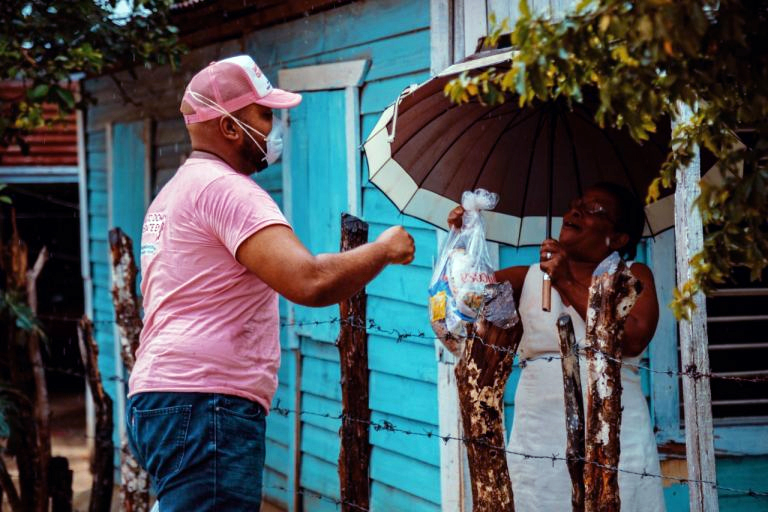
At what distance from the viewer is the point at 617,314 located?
2.99 metres

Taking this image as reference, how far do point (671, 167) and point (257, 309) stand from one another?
4.08 ft

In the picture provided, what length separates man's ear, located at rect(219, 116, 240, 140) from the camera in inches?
122

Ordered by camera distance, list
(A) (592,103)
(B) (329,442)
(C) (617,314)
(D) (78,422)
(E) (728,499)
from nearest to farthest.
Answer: (C) (617,314), (A) (592,103), (E) (728,499), (B) (329,442), (D) (78,422)

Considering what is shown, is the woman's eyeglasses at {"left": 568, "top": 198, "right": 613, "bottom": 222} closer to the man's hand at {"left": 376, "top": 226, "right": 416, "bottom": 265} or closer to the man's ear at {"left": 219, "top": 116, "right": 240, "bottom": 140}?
the man's hand at {"left": 376, "top": 226, "right": 416, "bottom": 265}

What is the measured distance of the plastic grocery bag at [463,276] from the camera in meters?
3.43

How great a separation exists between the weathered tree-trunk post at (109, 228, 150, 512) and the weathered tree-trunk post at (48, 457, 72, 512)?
3.89ft

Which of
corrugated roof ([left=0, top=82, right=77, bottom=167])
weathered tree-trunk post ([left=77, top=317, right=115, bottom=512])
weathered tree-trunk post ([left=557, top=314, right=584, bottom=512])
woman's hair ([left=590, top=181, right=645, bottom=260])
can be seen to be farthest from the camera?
corrugated roof ([left=0, top=82, right=77, bottom=167])

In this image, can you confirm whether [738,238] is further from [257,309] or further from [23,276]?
[23,276]

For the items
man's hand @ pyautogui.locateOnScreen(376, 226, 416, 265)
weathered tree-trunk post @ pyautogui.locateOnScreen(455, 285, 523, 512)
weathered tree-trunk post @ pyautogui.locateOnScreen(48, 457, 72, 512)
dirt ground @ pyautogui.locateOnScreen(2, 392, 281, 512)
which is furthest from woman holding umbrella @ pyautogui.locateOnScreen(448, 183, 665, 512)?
dirt ground @ pyautogui.locateOnScreen(2, 392, 281, 512)

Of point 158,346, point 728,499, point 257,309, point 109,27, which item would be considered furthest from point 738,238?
point 109,27

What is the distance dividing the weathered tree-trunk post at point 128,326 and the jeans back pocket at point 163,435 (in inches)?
88.3

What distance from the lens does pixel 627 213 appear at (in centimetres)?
376

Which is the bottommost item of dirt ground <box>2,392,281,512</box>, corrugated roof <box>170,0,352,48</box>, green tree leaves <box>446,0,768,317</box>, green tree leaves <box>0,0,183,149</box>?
dirt ground <box>2,392,281,512</box>

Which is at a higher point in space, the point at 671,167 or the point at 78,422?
the point at 671,167
